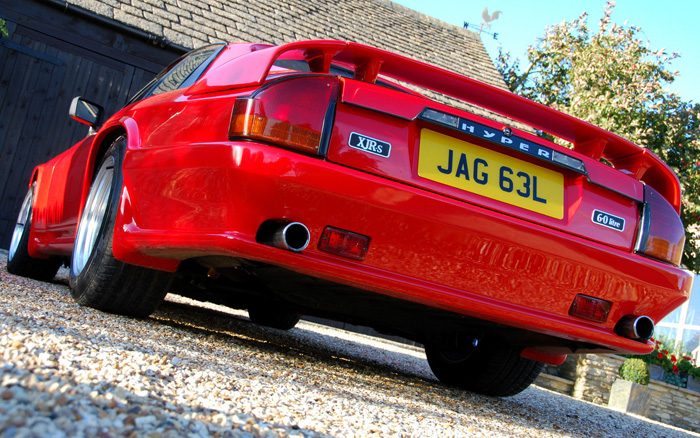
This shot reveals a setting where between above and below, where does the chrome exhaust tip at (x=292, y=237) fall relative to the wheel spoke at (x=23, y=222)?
above

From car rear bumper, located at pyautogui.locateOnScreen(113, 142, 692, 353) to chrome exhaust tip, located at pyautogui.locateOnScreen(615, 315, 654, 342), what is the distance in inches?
1.1

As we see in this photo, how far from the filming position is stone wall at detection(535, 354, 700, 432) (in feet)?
29.0

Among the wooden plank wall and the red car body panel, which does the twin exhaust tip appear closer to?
the red car body panel

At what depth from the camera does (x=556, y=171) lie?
235 centimetres

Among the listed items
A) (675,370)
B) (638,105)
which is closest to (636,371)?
(675,370)

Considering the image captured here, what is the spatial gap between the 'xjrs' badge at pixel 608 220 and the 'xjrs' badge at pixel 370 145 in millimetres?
915

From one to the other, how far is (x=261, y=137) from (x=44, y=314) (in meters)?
1.12

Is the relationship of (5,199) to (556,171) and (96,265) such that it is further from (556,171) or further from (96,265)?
(556,171)

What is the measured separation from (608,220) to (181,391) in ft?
5.70

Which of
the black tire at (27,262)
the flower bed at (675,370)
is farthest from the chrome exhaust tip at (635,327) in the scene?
Result: the flower bed at (675,370)

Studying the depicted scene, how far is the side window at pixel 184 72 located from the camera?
2.80 m

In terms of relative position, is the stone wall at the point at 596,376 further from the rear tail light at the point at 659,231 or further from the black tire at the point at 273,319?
the rear tail light at the point at 659,231

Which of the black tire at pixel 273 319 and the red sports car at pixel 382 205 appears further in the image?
the black tire at pixel 273 319

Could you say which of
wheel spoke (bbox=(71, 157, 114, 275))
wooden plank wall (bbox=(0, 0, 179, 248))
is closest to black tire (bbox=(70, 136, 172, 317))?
wheel spoke (bbox=(71, 157, 114, 275))
